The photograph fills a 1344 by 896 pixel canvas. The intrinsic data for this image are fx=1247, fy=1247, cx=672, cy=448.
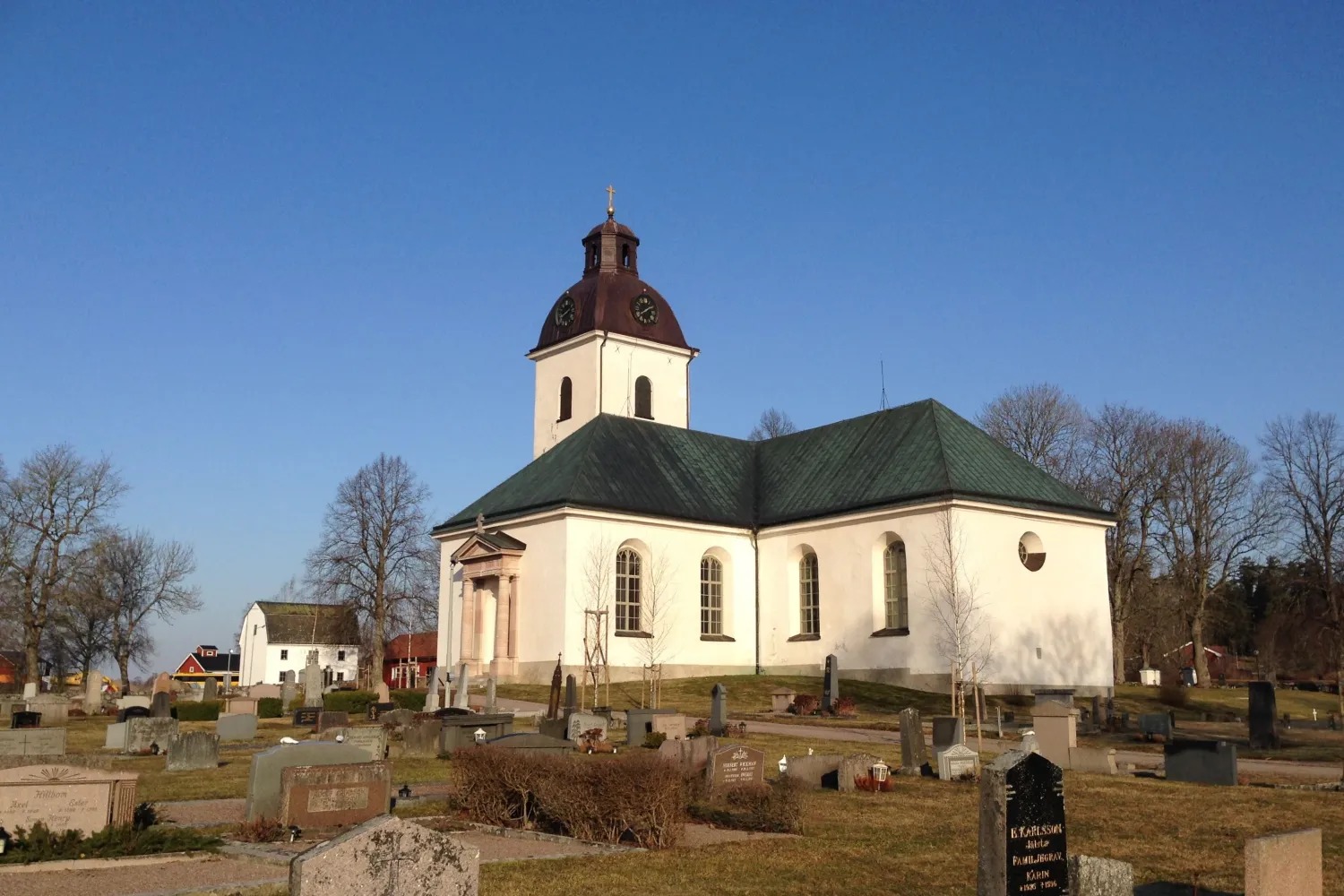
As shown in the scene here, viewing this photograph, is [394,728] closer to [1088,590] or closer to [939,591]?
[939,591]

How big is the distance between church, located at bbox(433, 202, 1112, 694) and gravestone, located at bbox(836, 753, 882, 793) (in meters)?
19.3

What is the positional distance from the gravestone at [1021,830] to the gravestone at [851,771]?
8.71 metres

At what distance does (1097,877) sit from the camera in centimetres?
782

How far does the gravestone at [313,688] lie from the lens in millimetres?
33531

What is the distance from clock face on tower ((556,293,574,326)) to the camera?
Answer: 50469mm

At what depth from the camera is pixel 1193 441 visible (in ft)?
185

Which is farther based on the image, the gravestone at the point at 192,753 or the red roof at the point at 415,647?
the red roof at the point at 415,647

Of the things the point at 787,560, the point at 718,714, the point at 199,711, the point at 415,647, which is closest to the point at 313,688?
the point at 199,711

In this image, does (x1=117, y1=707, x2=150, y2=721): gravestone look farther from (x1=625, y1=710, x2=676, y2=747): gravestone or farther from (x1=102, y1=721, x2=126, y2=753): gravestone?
(x1=625, y1=710, x2=676, y2=747): gravestone

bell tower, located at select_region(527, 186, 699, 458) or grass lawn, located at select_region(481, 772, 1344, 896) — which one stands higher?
bell tower, located at select_region(527, 186, 699, 458)

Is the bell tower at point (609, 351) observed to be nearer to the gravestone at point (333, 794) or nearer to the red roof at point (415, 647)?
the red roof at point (415, 647)

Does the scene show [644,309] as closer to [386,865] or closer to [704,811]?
[704,811]

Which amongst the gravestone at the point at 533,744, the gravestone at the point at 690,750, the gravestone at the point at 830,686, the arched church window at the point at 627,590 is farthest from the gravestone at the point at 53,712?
the gravestone at the point at 690,750

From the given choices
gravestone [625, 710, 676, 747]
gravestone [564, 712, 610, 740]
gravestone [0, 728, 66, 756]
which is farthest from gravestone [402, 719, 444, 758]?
gravestone [0, 728, 66, 756]
